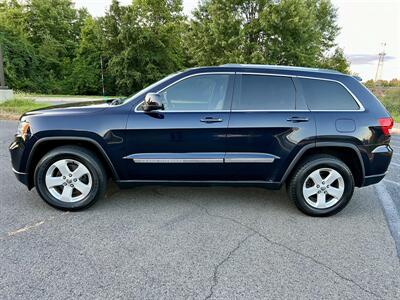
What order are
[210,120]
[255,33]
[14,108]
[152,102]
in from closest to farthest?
1. [152,102]
2. [210,120]
3. [14,108]
4. [255,33]

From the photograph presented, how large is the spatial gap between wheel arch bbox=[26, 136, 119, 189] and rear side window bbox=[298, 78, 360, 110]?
250cm

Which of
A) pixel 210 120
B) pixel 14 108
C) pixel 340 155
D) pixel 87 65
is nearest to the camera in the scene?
pixel 210 120

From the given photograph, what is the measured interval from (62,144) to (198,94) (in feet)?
5.79

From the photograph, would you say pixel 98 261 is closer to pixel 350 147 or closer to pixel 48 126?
pixel 48 126

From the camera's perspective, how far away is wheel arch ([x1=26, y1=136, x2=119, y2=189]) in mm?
3389

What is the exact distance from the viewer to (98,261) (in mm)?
2582

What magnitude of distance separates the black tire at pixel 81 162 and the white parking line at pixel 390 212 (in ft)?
10.8

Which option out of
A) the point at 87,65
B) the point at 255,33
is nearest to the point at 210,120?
the point at 255,33

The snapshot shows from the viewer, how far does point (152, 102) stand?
3.22 m

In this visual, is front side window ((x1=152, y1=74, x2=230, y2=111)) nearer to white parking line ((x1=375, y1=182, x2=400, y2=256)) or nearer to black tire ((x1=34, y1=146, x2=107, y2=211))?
black tire ((x1=34, y1=146, x2=107, y2=211))

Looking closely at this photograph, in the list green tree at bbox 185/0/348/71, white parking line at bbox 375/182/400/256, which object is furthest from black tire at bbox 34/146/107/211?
green tree at bbox 185/0/348/71

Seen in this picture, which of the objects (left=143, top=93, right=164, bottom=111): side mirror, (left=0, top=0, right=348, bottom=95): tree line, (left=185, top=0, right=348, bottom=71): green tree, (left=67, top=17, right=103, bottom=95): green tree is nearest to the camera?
(left=143, top=93, right=164, bottom=111): side mirror

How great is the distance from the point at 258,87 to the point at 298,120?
2.02ft

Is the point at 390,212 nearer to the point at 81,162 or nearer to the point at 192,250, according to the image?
the point at 192,250
